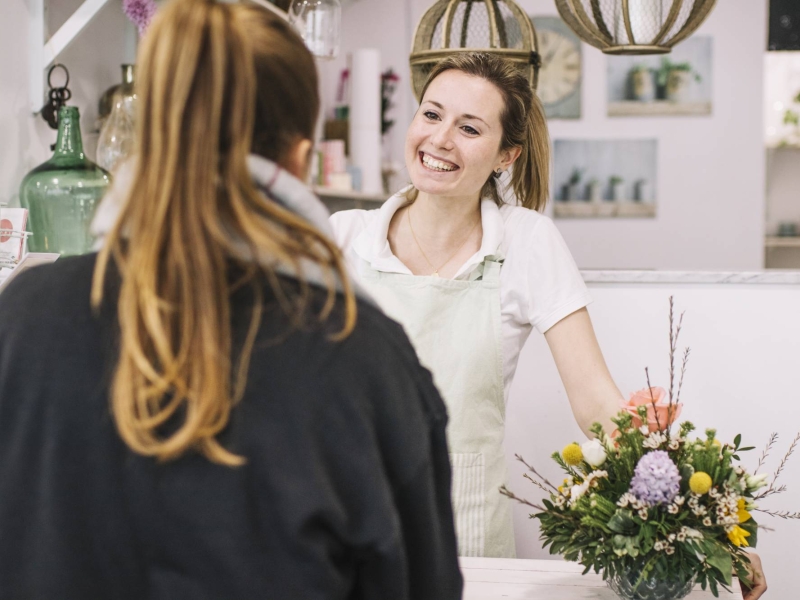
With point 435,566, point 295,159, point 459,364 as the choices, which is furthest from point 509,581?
point 295,159

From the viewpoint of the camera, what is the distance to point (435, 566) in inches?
33.8

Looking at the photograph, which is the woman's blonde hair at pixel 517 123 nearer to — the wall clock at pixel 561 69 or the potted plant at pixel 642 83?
the wall clock at pixel 561 69

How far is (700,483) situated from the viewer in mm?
1189

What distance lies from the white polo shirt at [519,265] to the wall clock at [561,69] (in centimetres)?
355

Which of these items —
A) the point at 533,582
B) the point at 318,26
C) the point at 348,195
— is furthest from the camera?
the point at 348,195

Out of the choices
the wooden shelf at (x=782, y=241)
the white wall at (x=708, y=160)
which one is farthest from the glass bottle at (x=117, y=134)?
the wooden shelf at (x=782, y=241)

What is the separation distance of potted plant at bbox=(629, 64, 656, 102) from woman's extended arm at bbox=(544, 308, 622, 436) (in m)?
3.81

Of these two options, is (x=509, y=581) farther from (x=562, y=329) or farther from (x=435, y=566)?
(x=435, y=566)

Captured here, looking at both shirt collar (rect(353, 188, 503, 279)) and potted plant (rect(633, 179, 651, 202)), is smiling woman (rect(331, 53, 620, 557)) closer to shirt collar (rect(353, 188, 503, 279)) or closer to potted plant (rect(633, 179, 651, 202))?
shirt collar (rect(353, 188, 503, 279))

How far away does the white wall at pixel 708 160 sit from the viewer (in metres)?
5.21

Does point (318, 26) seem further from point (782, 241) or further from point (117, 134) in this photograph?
point (782, 241)

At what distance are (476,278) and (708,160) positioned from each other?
12.5ft

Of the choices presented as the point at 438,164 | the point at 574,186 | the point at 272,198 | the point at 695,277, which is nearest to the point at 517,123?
the point at 438,164

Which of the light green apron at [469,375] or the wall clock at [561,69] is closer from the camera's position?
the light green apron at [469,375]
